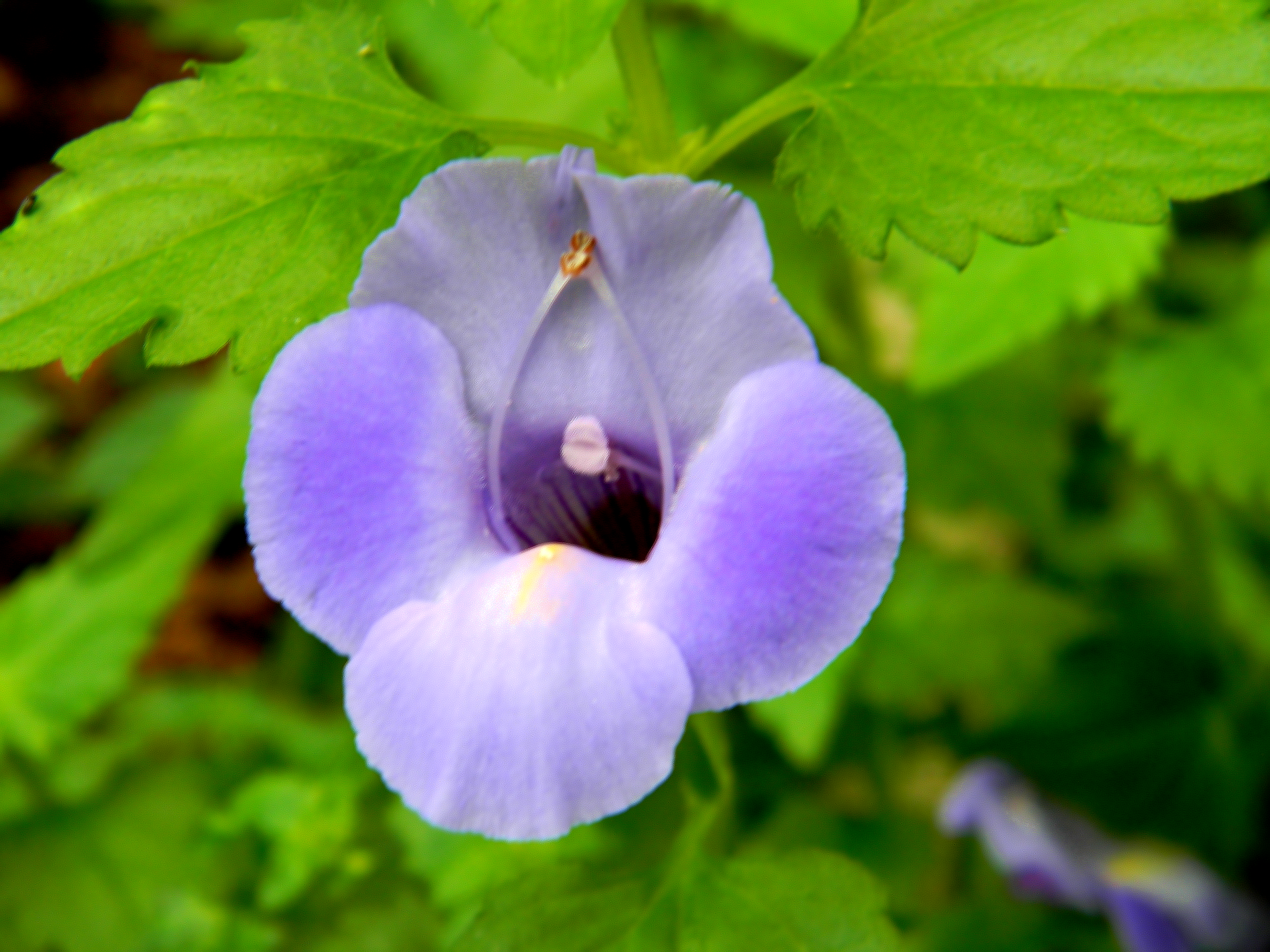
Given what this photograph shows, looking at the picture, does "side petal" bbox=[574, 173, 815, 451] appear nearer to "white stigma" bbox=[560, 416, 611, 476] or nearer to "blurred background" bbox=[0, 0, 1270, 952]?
"white stigma" bbox=[560, 416, 611, 476]

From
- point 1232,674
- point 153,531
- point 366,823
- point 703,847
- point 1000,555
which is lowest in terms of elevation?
point 1000,555

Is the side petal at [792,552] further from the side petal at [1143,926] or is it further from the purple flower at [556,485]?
the side petal at [1143,926]

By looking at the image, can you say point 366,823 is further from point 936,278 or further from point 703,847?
point 936,278

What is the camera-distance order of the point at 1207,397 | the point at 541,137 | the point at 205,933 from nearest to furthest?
1. the point at 541,137
2. the point at 205,933
3. the point at 1207,397

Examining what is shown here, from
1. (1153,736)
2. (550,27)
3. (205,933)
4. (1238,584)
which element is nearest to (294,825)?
(205,933)

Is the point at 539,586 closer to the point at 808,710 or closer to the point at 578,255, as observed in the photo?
the point at 578,255

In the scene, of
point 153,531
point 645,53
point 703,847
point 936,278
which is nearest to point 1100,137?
point 645,53
